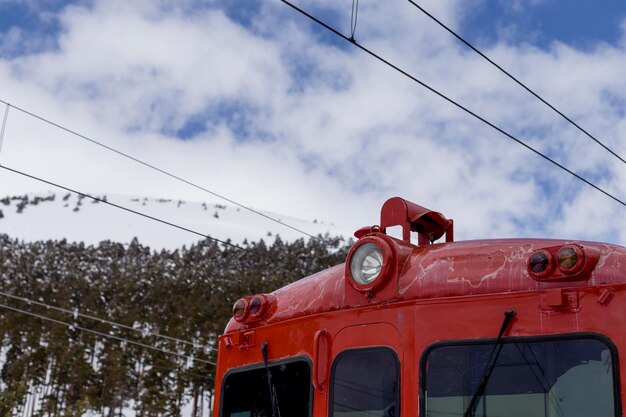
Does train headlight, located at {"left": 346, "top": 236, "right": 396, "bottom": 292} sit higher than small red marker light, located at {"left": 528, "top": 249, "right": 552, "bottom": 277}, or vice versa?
train headlight, located at {"left": 346, "top": 236, "right": 396, "bottom": 292}

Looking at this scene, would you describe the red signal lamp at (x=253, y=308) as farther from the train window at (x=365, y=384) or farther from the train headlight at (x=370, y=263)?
the train window at (x=365, y=384)

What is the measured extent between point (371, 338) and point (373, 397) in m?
0.34

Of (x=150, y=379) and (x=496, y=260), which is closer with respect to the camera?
(x=496, y=260)

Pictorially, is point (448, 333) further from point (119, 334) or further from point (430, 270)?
point (119, 334)

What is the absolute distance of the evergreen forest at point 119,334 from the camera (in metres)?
65.3

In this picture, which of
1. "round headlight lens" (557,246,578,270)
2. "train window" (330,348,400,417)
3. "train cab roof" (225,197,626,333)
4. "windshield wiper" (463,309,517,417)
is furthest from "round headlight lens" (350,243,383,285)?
"round headlight lens" (557,246,578,270)

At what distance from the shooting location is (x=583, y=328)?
4.28m

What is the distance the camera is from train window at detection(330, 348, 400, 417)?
4.70 metres

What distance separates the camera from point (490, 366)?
4422 millimetres

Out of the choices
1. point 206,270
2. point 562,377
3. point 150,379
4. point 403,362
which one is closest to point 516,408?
point 562,377

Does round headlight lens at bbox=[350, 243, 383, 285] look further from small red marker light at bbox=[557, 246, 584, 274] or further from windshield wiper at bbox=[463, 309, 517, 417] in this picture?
small red marker light at bbox=[557, 246, 584, 274]

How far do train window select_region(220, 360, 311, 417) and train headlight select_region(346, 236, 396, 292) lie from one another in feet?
2.04

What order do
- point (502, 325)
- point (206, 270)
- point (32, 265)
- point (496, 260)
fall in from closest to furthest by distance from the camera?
point (502, 325) < point (496, 260) < point (206, 270) < point (32, 265)

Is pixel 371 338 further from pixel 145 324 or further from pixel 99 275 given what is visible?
pixel 99 275
